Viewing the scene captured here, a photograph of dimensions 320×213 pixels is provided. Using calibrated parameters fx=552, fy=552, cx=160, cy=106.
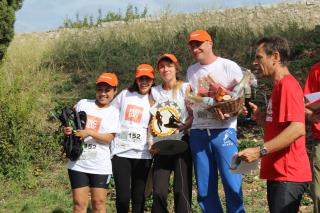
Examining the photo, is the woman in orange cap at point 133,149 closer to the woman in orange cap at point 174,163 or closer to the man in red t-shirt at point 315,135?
the woman in orange cap at point 174,163

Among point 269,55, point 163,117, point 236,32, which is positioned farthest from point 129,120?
point 236,32

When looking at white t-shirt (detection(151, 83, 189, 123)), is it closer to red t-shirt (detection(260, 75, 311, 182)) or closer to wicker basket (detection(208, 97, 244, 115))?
wicker basket (detection(208, 97, 244, 115))

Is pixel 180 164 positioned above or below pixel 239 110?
below

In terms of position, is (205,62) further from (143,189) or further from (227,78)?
(143,189)

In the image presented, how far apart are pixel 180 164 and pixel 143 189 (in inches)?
23.3

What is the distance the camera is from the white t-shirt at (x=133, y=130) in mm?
5977

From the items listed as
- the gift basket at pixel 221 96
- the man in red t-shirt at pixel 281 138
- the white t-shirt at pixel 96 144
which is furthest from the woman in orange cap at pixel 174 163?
the man in red t-shirt at pixel 281 138

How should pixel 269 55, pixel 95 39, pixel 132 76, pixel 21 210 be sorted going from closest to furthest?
1. pixel 269 55
2. pixel 21 210
3. pixel 132 76
4. pixel 95 39

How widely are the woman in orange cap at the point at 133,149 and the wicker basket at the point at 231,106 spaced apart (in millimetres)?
Answer: 1071

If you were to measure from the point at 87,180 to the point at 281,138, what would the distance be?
2.57 m

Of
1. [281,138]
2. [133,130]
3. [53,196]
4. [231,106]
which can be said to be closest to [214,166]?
[231,106]

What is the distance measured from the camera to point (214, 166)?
5570 mm

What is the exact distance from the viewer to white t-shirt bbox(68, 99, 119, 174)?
19.1 feet

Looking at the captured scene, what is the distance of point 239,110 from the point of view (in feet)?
17.0
